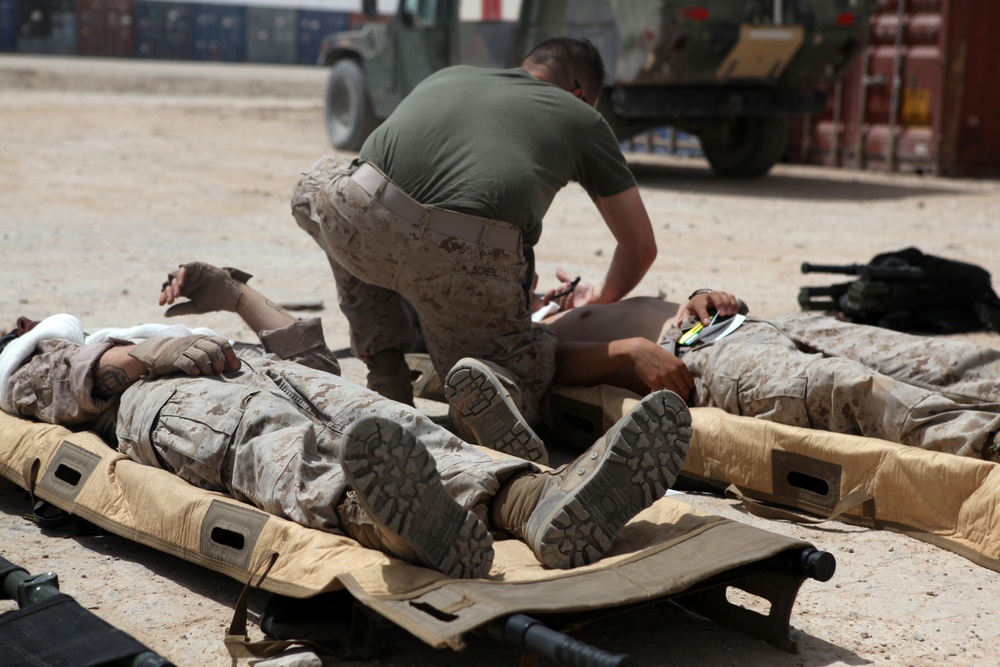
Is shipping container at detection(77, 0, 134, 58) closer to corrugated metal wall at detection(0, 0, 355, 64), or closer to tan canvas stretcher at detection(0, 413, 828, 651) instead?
corrugated metal wall at detection(0, 0, 355, 64)

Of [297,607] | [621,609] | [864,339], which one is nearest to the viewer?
[621,609]

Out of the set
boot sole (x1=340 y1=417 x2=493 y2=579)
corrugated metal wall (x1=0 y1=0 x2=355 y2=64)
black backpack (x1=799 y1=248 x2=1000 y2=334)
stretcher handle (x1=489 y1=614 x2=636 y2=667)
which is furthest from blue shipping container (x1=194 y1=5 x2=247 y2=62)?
stretcher handle (x1=489 y1=614 x2=636 y2=667)

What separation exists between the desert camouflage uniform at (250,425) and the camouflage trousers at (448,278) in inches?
22.7

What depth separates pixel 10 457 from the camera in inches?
131

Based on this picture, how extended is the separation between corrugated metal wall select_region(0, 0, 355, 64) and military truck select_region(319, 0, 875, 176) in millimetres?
22643

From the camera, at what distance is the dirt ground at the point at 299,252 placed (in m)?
2.63

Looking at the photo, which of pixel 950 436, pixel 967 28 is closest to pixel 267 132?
pixel 967 28

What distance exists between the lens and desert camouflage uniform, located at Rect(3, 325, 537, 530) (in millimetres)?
2697

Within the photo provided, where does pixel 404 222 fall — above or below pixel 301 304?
above

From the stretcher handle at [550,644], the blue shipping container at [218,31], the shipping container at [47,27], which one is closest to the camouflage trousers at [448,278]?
the stretcher handle at [550,644]

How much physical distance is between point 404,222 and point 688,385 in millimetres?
1004

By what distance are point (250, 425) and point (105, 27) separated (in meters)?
33.7

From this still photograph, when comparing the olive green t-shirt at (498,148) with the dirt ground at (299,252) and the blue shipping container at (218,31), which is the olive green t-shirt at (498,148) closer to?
the dirt ground at (299,252)

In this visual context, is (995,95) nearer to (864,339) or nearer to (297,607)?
(864,339)
